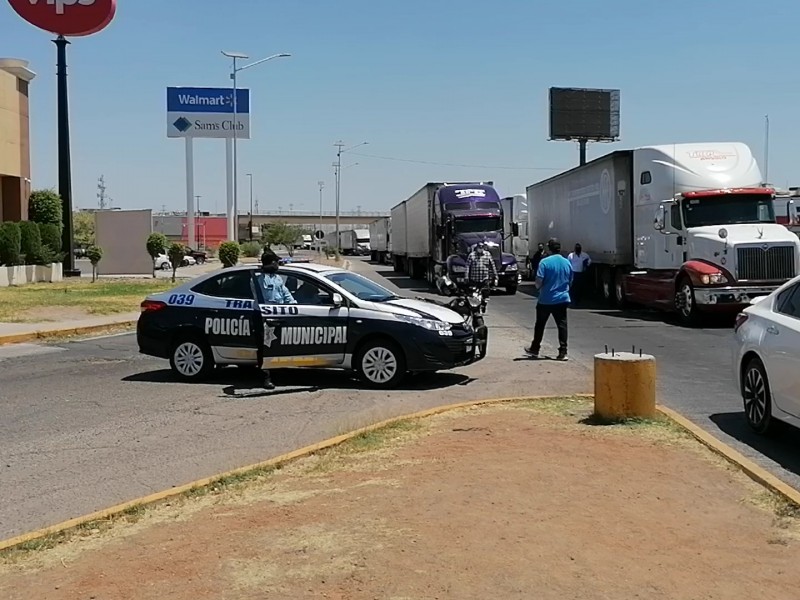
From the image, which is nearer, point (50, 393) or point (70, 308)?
point (50, 393)

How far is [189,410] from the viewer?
33.2 feet

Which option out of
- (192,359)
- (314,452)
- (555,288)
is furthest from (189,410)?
(555,288)

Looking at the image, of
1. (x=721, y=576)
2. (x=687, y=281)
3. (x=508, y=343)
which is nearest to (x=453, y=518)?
(x=721, y=576)

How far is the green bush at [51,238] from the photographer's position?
36750 millimetres

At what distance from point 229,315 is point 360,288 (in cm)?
167

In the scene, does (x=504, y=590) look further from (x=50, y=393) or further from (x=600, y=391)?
(x=50, y=393)

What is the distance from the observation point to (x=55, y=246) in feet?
123

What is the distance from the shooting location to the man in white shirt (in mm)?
26703

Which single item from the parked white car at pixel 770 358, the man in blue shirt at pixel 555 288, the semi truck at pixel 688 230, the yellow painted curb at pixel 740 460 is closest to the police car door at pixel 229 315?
the man in blue shirt at pixel 555 288

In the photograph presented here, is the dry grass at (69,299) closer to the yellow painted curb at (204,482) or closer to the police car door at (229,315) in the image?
the police car door at (229,315)

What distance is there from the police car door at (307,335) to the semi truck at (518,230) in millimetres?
27012

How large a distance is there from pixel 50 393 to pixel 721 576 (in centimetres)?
889

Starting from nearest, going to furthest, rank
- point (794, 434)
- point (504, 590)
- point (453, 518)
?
point (504, 590), point (453, 518), point (794, 434)

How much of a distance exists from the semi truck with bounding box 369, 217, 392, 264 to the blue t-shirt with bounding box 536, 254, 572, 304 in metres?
49.2
